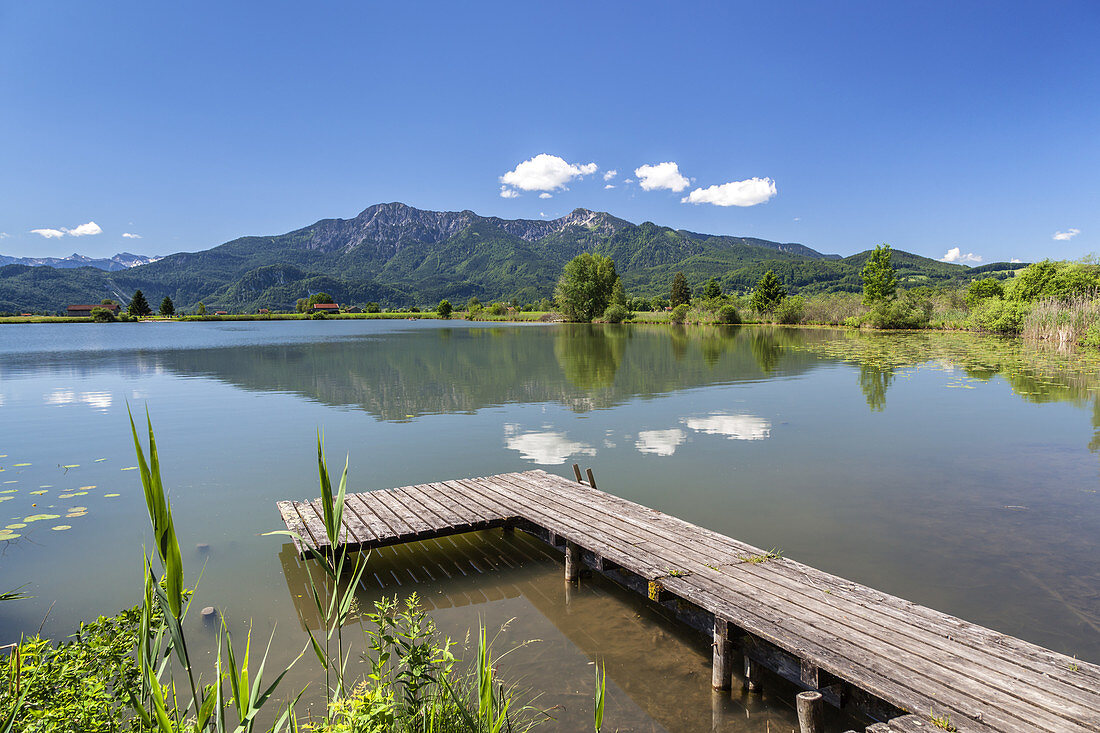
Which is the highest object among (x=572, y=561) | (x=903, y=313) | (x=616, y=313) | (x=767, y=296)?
(x=767, y=296)

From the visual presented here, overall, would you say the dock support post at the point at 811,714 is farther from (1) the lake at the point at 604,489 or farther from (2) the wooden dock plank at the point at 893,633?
(2) the wooden dock plank at the point at 893,633

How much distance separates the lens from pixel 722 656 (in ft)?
16.1

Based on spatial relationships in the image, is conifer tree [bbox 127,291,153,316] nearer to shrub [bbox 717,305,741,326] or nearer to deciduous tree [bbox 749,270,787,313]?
shrub [bbox 717,305,741,326]

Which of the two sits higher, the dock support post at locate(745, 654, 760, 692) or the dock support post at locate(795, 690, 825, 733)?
the dock support post at locate(795, 690, 825, 733)

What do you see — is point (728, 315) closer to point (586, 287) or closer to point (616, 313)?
point (616, 313)

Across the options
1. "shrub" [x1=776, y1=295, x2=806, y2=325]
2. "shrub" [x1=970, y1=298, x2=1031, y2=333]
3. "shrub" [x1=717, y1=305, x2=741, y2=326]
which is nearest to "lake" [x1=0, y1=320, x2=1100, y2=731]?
"shrub" [x1=970, y1=298, x2=1031, y2=333]

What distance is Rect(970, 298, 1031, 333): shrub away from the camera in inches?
1769

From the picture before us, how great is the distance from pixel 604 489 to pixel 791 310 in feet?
228

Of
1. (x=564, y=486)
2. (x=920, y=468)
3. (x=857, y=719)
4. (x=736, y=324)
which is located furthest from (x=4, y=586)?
(x=736, y=324)

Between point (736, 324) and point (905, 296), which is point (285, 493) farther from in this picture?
point (736, 324)

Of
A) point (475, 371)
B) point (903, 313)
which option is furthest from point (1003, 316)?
point (475, 371)

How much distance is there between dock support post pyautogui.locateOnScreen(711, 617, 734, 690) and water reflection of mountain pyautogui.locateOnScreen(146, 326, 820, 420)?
11851 millimetres

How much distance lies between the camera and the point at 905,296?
6325cm

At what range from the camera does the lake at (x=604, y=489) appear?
18.9 ft
